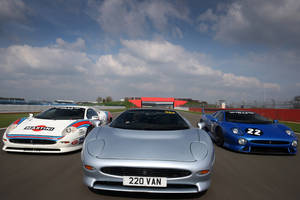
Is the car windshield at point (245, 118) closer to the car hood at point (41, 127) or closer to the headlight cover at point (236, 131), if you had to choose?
the headlight cover at point (236, 131)

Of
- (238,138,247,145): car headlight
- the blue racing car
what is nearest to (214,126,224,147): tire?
the blue racing car

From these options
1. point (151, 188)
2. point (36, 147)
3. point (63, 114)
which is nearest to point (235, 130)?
point (151, 188)

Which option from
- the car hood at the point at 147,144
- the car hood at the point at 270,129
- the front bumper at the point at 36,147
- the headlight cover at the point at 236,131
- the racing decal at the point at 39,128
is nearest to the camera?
the car hood at the point at 147,144

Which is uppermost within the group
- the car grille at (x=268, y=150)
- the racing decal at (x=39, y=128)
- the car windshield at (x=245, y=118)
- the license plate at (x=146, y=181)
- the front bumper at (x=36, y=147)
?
the car windshield at (x=245, y=118)

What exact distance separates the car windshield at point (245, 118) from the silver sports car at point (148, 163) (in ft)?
10.8

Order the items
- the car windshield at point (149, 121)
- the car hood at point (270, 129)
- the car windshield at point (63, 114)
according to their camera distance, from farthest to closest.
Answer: the car windshield at point (63, 114) < the car hood at point (270, 129) < the car windshield at point (149, 121)

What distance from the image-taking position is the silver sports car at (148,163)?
6.77 feet

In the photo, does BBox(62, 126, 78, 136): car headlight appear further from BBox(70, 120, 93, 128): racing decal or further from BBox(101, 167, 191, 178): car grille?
BBox(101, 167, 191, 178): car grille

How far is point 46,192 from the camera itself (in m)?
2.33

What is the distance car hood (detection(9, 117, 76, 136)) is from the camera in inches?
154

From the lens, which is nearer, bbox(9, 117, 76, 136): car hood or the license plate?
the license plate

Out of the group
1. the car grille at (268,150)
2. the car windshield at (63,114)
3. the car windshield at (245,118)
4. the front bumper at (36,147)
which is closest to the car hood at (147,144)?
the front bumper at (36,147)

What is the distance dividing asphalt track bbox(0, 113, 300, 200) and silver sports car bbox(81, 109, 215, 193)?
240 millimetres

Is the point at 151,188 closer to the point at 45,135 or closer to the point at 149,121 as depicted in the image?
the point at 149,121
